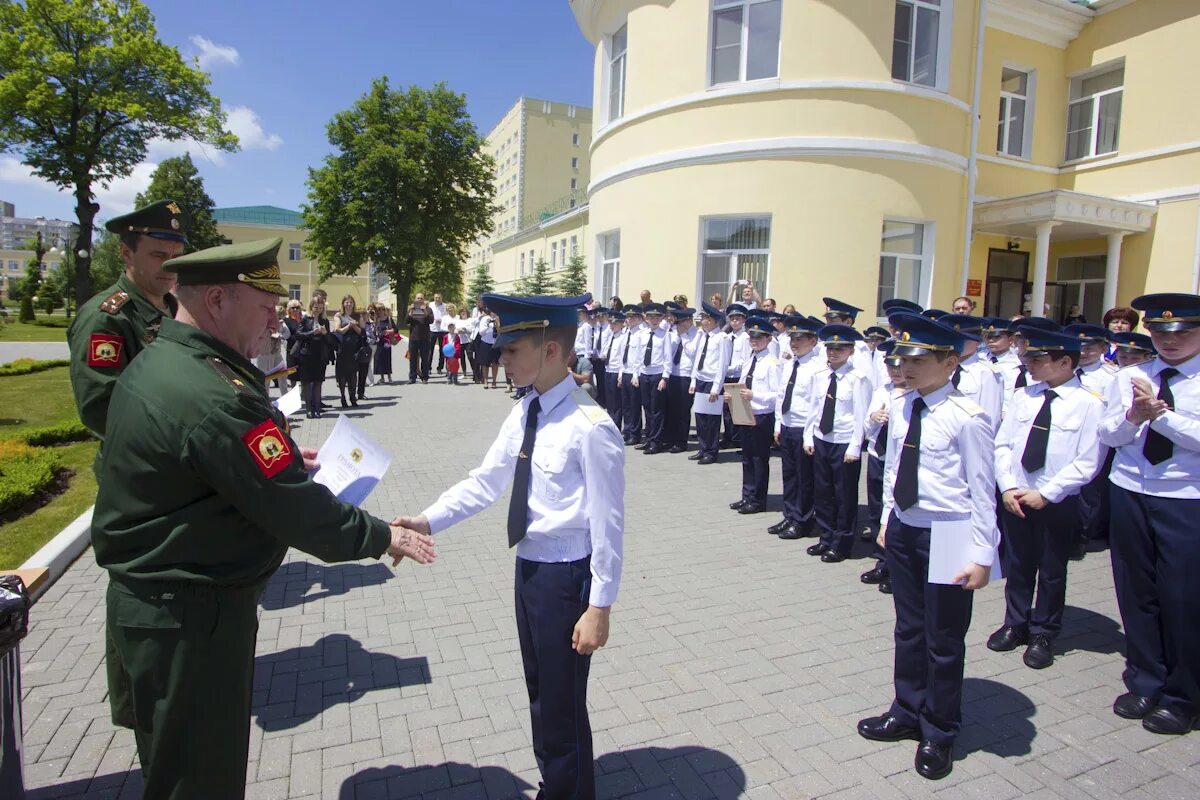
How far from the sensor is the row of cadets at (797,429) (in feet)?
23.0

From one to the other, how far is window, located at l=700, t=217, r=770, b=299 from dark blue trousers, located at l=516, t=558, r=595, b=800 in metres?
12.9

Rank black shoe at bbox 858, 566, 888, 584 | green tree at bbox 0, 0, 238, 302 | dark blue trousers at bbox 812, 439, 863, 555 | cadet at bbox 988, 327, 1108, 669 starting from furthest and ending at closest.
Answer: green tree at bbox 0, 0, 238, 302
dark blue trousers at bbox 812, 439, 863, 555
black shoe at bbox 858, 566, 888, 584
cadet at bbox 988, 327, 1108, 669

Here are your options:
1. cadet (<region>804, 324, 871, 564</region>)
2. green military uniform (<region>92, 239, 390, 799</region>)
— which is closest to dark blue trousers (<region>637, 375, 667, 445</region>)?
cadet (<region>804, 324, 871, 564</region>)

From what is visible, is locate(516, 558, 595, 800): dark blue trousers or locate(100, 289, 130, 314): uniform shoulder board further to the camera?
locate(100, 289, 130, 314): uniform shoulder board

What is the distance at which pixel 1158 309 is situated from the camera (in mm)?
3891

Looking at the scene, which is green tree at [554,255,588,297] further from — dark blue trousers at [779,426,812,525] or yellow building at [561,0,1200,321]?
dark blue trousers at [779,426,812,525]

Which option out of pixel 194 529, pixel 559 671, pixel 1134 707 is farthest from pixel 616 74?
pixel 194 529

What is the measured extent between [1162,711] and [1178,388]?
180 centimetres

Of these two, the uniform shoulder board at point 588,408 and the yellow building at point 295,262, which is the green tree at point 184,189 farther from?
the uniform shoulder board at point 588,408

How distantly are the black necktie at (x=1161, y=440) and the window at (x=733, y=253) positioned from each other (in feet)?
35.9

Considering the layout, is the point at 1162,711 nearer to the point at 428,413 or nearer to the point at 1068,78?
the point at 428,413

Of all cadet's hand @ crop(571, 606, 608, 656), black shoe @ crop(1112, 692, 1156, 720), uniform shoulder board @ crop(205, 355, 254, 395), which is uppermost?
uniform shoulder board @ crop(205, 355, 254, 395)

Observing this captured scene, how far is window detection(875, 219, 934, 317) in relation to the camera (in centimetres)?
1474

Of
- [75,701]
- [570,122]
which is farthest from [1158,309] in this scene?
[570,122]
